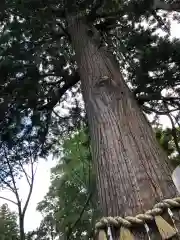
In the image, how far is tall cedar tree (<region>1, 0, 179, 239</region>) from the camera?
4.44ft

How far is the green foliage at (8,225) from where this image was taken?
29.5 feet

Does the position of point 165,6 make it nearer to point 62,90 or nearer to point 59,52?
point 62,90

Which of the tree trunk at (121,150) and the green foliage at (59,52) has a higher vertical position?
the green foliage at (59,52)

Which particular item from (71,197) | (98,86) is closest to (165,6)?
(98,86)

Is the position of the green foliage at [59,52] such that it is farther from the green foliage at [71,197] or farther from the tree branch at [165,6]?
the green foliage at [71,197]

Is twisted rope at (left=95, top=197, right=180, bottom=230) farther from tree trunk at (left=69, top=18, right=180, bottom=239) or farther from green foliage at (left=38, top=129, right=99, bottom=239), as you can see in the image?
green foliage at (left=38, top=129, right=99, bottom=239)

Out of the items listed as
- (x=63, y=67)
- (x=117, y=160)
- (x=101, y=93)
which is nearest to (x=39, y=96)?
(x=63, y=67)

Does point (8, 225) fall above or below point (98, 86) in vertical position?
above

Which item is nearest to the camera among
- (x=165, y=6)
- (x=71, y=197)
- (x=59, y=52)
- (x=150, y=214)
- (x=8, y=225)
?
(x=150, y=214)

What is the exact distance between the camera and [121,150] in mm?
1525

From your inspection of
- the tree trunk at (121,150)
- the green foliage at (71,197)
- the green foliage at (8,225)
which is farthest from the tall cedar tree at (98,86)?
the green foliage at (8,225)

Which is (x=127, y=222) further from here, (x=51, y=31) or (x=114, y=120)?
(x=51, y=31)

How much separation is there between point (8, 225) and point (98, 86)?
1089 centimetres

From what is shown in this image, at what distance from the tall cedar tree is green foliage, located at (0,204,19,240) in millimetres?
5097
